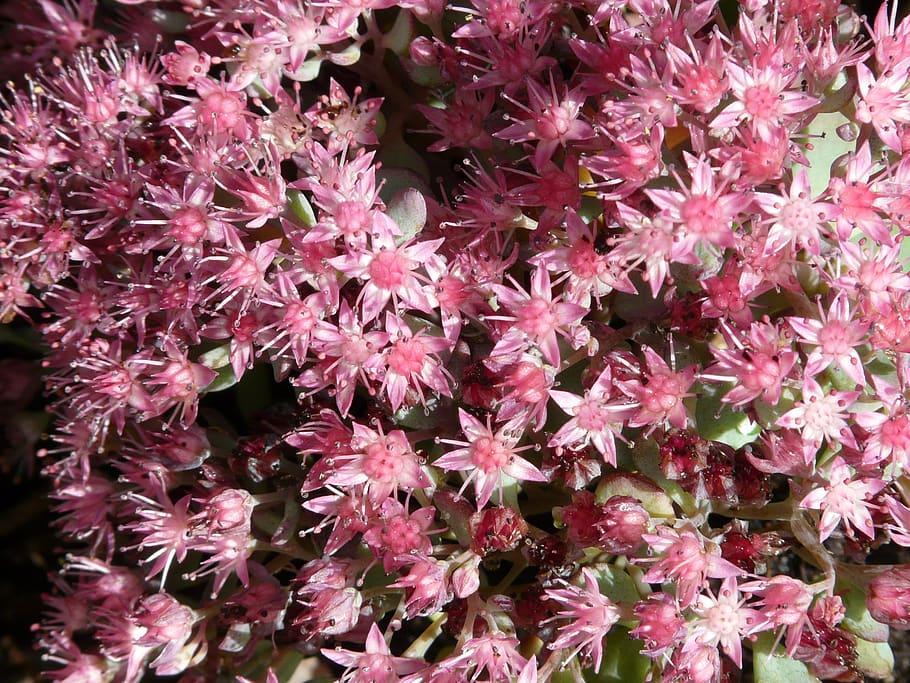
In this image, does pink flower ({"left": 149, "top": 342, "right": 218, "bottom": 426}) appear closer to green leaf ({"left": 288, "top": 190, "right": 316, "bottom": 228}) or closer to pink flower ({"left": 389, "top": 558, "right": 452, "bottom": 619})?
green leaf ({"left": 288, "top": 190, "right": 316, "bottom": 228})

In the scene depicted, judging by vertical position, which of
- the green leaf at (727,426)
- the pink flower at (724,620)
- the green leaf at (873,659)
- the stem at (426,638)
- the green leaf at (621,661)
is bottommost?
the green leaf at (621,661)

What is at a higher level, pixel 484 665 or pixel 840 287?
pixel 840 287


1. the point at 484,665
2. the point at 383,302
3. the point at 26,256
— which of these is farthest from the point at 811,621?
the point at 26,256

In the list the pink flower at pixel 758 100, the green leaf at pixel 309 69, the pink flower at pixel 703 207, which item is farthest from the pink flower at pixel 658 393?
the green leaf at pixel 309 69

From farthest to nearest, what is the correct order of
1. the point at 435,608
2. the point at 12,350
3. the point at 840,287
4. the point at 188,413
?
the point at 12,350, the point at 188,413, the point at 435,608, the point at 840,287

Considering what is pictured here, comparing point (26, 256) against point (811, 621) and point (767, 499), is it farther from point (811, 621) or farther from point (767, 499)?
point (811, 621)

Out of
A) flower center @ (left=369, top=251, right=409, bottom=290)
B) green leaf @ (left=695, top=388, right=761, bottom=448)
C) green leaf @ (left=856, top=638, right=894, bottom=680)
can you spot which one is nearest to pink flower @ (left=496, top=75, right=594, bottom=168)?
flower center @ (left=369, top=251, right=409, bottom=290)

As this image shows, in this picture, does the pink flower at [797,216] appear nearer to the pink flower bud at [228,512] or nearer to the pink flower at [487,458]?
the pink flower at [487,458]
